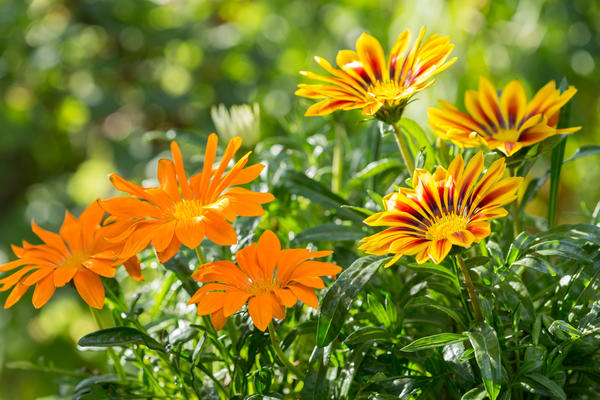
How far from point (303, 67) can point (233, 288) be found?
6.46 ft

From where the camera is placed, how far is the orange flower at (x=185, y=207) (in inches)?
15.2

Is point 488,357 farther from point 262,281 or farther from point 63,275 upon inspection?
point 63,275

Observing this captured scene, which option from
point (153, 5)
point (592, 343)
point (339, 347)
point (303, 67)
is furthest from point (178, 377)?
point (303, 67)

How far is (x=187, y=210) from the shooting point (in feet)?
1.39

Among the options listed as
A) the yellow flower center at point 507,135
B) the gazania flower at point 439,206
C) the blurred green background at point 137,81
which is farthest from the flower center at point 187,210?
the blurred green background at point 137,81

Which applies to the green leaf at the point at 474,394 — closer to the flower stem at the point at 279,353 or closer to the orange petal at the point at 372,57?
the flower stem at the point at 279,353

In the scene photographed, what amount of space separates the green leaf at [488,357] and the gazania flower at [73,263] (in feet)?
0.69

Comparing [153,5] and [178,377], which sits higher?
[153,5]

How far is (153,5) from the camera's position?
2031 millimetres

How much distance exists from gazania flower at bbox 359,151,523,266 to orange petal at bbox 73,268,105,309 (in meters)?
0.17

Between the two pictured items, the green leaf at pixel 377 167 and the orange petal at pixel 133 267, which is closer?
the orange petal at pixel 133 267

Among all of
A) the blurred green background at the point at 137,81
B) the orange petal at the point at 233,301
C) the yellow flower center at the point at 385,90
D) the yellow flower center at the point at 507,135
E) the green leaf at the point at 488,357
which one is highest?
the blurred green background at the point at 137,81

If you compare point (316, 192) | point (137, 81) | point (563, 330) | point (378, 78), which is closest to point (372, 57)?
point (378, 78)

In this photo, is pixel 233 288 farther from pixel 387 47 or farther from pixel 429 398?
pixel 387 47
